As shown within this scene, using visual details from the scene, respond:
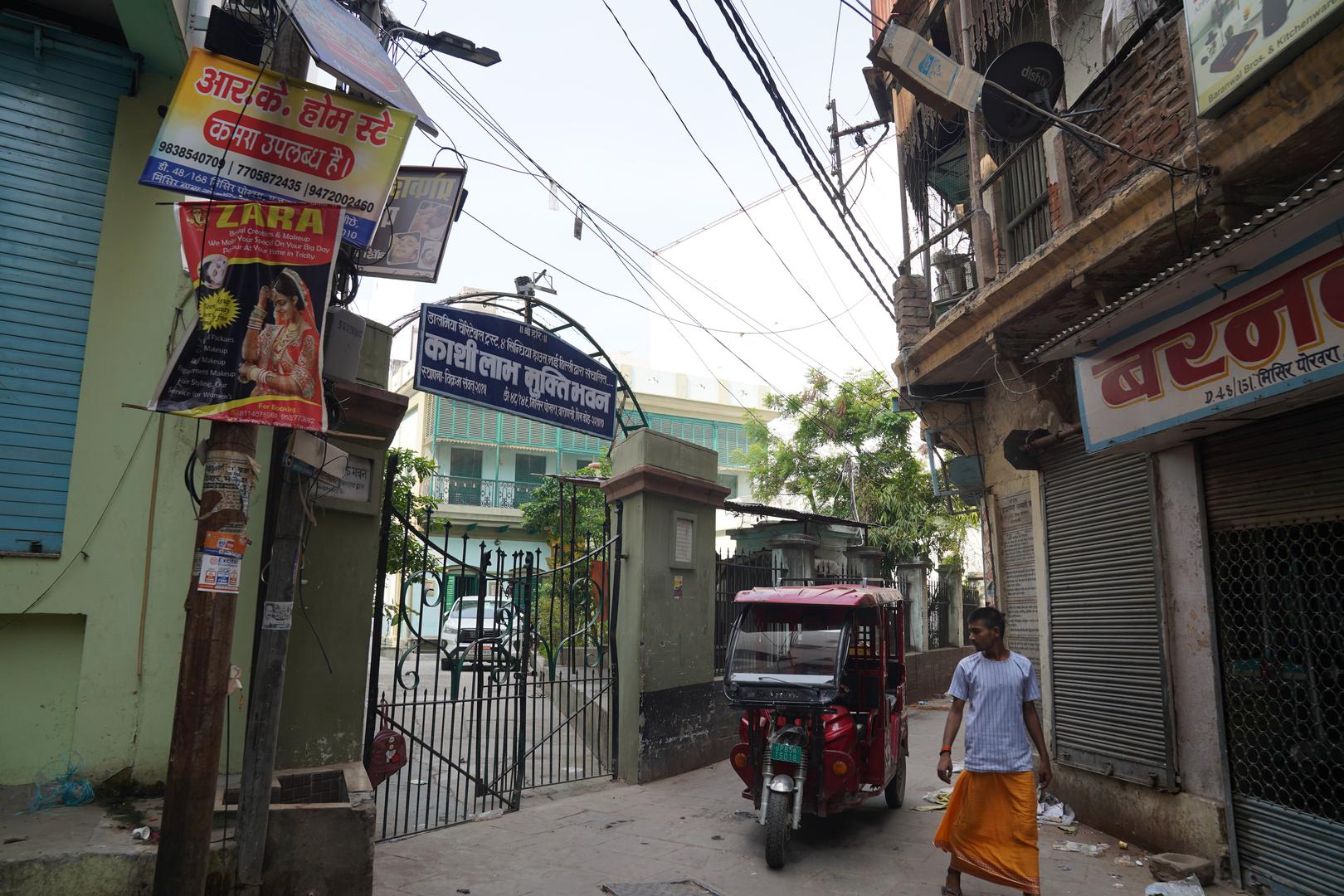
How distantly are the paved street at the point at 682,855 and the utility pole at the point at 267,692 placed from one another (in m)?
1.25

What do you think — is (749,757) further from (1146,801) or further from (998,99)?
(998,99)

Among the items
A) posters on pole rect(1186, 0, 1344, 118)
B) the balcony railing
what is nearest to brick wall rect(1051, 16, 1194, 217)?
posters on pole rect(1186, 0, 1344, 118)

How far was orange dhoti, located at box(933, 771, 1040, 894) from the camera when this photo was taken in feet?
15.2

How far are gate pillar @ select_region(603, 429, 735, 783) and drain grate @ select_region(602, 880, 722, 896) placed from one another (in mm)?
2870

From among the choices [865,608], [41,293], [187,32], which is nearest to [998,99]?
[865,608]

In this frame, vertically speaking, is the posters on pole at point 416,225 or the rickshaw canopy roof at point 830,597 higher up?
the posters on pole at point 416,225

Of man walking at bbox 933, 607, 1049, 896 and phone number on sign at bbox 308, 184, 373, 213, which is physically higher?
phone number on sign at bbox 308, 184, 373, 213

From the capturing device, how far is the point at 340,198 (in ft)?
15.7

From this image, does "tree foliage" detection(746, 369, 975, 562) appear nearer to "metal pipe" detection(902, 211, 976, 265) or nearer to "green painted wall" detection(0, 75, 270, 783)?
"metal pipe" detection(902, 211, 976, 265)

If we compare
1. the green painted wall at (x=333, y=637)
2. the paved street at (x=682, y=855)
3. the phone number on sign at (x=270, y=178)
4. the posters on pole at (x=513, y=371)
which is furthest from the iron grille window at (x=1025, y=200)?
the green painted wall at (x=333, y=637)

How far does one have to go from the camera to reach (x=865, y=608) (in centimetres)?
693

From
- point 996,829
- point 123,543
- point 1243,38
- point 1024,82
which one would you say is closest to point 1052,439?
point 1024,82

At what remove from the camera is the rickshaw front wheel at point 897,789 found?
7.22m

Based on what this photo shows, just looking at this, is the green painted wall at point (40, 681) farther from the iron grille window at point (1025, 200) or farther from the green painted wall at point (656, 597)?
the iron grille window at point (1025, 200)
